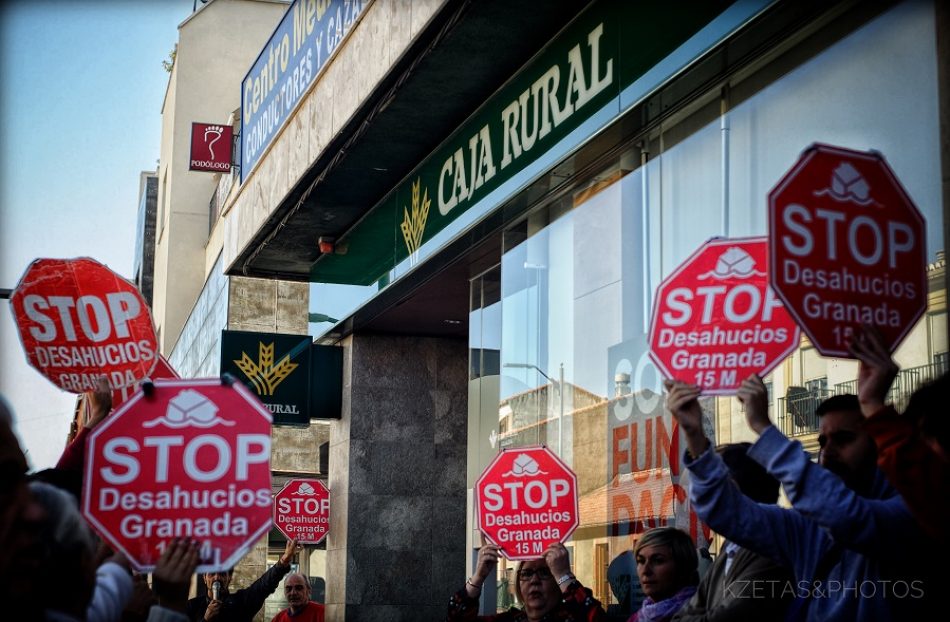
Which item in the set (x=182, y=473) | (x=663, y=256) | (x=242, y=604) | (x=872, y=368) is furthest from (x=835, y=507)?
(x=242, y=604)

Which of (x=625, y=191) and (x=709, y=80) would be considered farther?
(x=625, y=191)

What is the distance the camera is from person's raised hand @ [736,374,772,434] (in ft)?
15.0

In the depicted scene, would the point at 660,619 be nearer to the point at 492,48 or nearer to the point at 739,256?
the point at 739,256

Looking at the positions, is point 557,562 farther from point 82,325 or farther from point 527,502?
point 82,325

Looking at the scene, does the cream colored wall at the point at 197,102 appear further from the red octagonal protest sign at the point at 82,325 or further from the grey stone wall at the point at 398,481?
the red octagonal protest sign at the point at 82,325

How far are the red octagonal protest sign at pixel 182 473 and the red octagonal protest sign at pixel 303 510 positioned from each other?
11939 mm

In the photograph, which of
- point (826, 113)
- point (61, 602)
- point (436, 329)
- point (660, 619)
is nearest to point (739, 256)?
point (660, 619)

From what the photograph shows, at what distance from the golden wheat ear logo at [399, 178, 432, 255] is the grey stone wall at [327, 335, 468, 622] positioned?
128 inches

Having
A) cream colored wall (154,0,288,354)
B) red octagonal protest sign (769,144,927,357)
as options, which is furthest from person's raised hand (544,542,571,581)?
cream colored wall (154,0,288,354)

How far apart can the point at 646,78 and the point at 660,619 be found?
4.22 m

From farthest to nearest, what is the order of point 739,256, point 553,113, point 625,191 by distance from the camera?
point 553,113 → point 625,191 → point 739,256

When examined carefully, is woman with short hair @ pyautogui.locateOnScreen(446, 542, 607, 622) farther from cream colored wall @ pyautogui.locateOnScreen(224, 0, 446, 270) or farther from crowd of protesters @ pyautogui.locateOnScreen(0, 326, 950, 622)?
cream colored wall @ pyautogui.locateOnScreen(224, 0, 446, 270)

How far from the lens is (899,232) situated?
15.6 ft

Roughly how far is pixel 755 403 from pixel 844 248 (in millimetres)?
603
